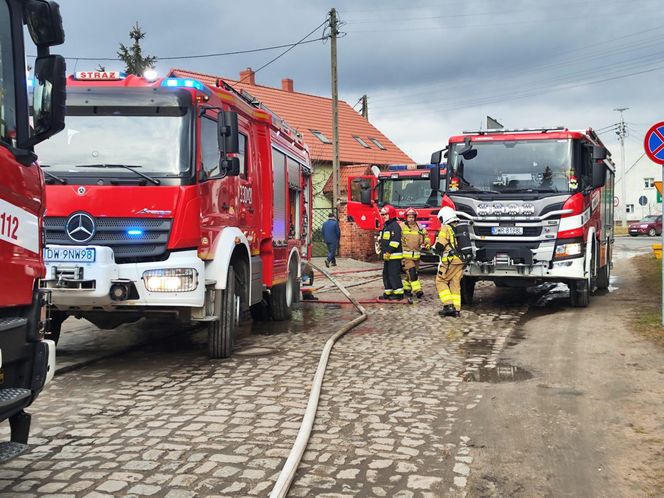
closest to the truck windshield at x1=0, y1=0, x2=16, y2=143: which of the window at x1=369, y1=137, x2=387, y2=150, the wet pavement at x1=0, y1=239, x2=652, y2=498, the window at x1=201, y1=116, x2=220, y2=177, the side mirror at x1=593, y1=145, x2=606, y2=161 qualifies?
the wet pavement at x1=0, y1=239, x2=652, y2=498

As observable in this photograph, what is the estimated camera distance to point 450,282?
10.6 metres

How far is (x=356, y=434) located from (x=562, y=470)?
1386mm

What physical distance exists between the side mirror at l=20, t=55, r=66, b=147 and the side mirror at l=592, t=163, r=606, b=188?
913cm

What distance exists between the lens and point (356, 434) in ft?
15.7

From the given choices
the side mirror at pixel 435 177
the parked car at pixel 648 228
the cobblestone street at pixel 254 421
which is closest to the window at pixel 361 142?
the parked car at pixel 648 228

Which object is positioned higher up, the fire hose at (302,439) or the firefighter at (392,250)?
the firefighter at (392,250)

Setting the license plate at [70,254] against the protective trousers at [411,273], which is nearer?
the license plate at [70,254]

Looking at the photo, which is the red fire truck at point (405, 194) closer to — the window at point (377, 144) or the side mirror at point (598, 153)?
the side mirror at point (598, 153)

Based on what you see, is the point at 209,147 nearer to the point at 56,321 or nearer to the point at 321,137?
the point at 56,321

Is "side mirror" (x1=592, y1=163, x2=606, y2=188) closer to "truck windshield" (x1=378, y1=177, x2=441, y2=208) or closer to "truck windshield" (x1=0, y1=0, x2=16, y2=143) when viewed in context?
"truck windshield" (x1=378, y1=177, x2=441, y2=208)

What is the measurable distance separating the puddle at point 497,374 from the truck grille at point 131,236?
3.14 meters

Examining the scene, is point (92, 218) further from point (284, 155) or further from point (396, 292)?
point (396, 292)

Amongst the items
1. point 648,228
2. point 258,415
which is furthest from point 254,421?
point 648,228

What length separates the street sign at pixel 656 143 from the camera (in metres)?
9.16
